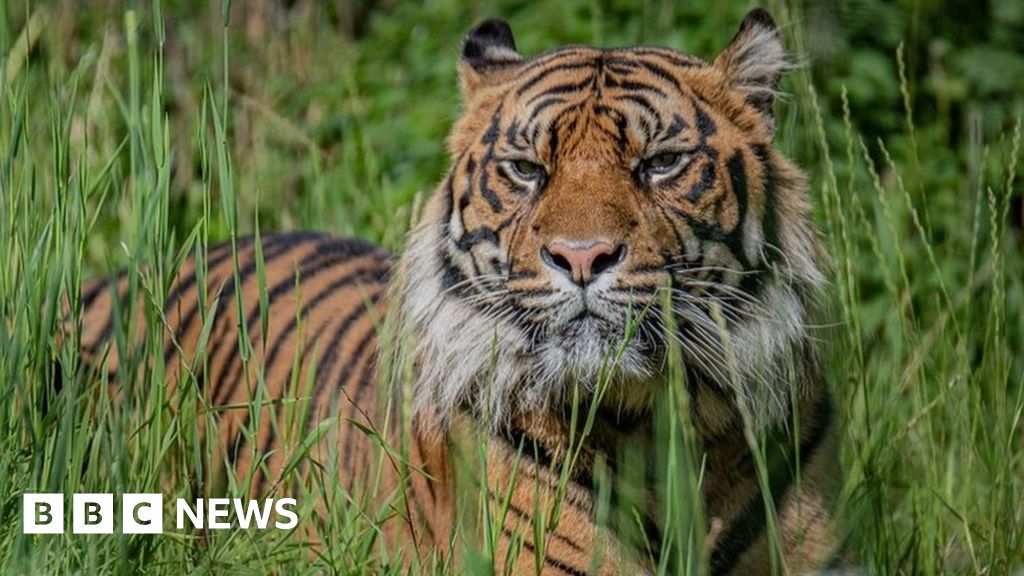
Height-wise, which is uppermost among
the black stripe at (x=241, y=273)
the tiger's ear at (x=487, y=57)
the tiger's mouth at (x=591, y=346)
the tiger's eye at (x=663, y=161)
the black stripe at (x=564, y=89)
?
the tiger's ear at (x=487, y=57)

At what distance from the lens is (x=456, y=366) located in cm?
322

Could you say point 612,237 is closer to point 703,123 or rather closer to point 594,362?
point 594,362

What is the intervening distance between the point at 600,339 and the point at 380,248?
1.61 m

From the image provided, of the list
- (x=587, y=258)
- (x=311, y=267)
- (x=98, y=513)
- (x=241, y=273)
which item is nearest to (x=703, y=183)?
(x=587, y=258)

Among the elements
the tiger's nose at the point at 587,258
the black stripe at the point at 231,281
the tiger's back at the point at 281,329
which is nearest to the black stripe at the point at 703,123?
the tiger's nose at the point at 587,258

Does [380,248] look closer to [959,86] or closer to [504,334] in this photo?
[504,334]

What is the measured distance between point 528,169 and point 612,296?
403 mm

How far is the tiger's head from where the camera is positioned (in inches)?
116

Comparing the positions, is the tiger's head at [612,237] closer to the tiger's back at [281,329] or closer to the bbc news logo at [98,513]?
the tiger's back at [281,329]

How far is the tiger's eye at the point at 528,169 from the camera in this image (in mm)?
Answer: 3164

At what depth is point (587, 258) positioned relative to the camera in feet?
9.50

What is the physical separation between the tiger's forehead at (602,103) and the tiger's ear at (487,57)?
10cm

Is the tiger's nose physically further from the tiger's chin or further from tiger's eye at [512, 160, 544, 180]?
tiger's eye at [512, 160, 544, 180]

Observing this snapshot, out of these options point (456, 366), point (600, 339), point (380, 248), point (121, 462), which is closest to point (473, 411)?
point (456, 366)
